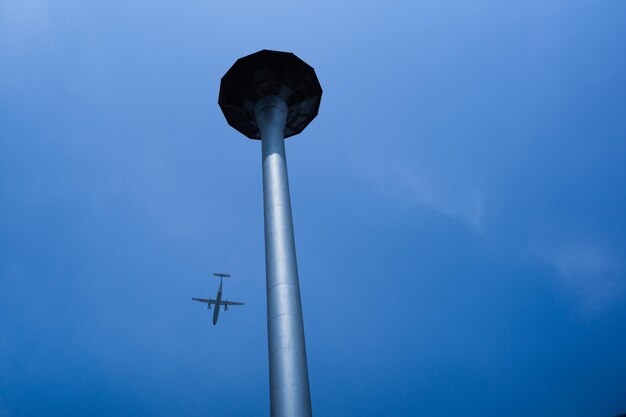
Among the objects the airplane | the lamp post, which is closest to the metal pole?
the lamp post

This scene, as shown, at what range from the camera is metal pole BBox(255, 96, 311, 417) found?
16641 mm

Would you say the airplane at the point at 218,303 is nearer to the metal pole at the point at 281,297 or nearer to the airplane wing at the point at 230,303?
the airplane wing at the point at 230,303

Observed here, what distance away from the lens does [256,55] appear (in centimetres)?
2781

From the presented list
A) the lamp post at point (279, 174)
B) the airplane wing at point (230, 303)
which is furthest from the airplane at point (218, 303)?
the lamp post at point (279, 174)

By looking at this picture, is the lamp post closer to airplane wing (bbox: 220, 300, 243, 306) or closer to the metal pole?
the metal pole

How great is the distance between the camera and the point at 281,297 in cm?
1919

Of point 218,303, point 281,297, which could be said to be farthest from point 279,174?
point 218,303

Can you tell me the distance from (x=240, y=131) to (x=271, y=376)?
2056 centimetres

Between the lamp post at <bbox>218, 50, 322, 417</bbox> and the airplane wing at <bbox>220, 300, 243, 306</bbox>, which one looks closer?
the lamp post at <bbox>218, 50, 322, 417</bbox>

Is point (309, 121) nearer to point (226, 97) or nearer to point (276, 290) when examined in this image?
point (226, 97)

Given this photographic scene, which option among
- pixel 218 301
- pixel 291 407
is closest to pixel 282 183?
pixel 291 407

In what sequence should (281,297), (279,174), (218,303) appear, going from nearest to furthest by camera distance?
(281,297) < (279,174) < (218,303)

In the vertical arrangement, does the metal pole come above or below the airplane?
below

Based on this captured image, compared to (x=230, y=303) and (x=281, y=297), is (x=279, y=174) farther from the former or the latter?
(x=230, y=303)
